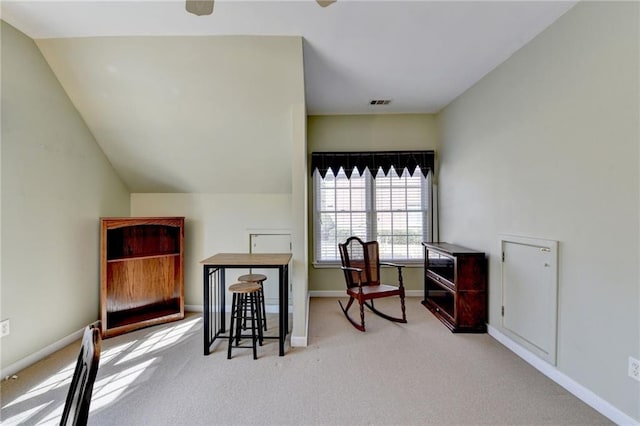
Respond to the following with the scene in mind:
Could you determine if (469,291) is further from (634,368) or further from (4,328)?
(4,328)

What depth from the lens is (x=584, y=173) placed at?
1.89m

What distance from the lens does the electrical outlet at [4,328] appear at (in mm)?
2083

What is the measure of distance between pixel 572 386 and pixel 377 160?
9.86 ft

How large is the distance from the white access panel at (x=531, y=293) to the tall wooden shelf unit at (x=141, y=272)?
3470 millimetres

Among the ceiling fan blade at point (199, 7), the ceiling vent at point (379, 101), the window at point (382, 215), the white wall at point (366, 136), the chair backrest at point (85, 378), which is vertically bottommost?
the chair backrest at point (85, 378)

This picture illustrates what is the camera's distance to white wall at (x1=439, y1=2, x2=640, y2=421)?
5.40 feet

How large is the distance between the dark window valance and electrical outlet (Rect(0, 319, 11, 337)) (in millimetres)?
3393

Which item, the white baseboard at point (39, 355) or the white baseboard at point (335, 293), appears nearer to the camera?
the white baseboard at point (39, 355)

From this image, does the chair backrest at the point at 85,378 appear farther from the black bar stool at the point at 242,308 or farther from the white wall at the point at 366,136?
the white wall at the point at 366,136

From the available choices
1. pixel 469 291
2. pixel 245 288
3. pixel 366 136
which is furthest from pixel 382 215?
pixel 245 288

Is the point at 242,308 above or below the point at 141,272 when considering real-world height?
below

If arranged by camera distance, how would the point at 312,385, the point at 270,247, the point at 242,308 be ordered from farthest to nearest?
1. the point at 270,247
2. the point at 242,308
3. the point at 312,385

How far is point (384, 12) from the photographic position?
2.00 m

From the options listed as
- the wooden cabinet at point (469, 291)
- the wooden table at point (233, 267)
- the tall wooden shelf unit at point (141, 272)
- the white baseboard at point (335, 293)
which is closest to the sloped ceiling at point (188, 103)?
the tall wooden shelf unit at point (141, 272)
